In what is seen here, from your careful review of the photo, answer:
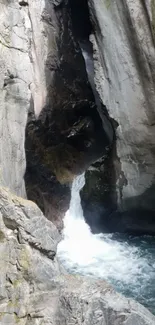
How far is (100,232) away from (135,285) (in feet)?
11.0

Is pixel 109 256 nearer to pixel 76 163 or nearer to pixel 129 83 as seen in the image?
pixel 76 163

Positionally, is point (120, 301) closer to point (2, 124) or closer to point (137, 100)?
point (2, 124)

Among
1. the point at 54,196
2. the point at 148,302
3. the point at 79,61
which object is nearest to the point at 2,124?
the point at 54,196

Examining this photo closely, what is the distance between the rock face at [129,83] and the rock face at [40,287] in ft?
17.8

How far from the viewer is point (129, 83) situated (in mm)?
10086

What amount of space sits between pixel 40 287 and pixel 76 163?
26.0 feet

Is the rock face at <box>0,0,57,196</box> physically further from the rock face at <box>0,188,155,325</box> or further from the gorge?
the rock face at <box>0,188,155,325</box>

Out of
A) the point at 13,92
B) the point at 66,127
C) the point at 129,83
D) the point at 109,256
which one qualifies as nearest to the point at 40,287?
the point at 13,92

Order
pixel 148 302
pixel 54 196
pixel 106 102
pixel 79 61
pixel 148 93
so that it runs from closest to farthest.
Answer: pixel 148 302, pixel 148 93, pixel 106 102, pixel 54 196, pixel 79 61

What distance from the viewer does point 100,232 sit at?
12094mm

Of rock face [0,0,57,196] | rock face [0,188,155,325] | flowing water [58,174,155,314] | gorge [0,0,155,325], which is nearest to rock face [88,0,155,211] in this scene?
gorge [0,0,155,325]

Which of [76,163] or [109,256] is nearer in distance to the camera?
[109,256]

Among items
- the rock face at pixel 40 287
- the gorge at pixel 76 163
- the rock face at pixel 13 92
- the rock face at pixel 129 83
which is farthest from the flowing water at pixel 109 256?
the rock face at pixel 40 287

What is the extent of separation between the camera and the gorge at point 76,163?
16.9ft
